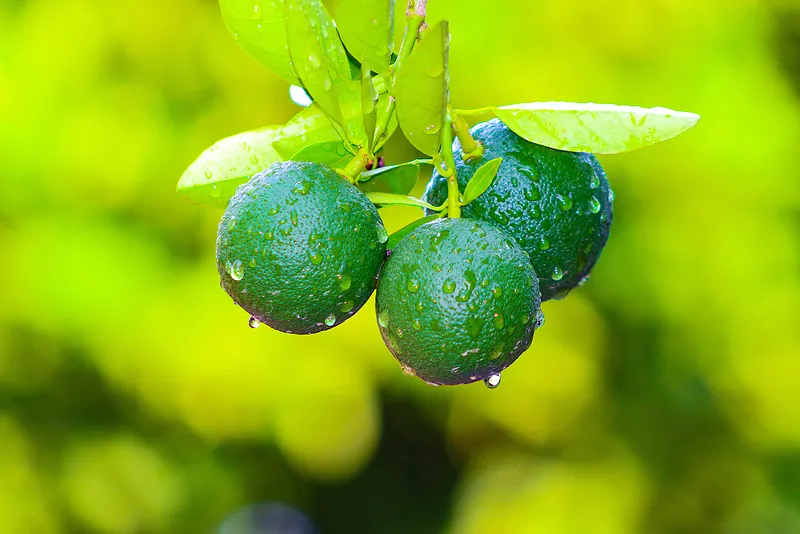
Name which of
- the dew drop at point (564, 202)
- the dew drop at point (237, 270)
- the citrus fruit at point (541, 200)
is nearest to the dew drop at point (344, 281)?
the dew drop at point (237, 270)

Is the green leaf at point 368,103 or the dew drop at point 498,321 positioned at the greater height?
the green leaf at point 368,103

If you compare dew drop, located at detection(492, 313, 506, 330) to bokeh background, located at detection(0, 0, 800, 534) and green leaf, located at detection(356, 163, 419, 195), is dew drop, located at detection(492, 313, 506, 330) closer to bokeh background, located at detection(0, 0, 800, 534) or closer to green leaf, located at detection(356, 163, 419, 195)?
green leaf, located at detection(356, 163, 419, 195)

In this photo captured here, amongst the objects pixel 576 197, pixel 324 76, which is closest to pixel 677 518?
pixel 576 197

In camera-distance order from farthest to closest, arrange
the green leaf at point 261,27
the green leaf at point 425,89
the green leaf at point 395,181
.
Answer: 1. the green leaf at point 395,181
2. the green leaf at point 261,27
3. the green leaf at point 425,89

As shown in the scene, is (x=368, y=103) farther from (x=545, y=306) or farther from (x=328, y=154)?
(x=545, y=306)

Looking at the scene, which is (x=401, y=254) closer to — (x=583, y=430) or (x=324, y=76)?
(x=324, y=76)

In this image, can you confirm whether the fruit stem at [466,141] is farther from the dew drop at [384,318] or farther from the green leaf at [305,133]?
the dew drop at [384,318]
